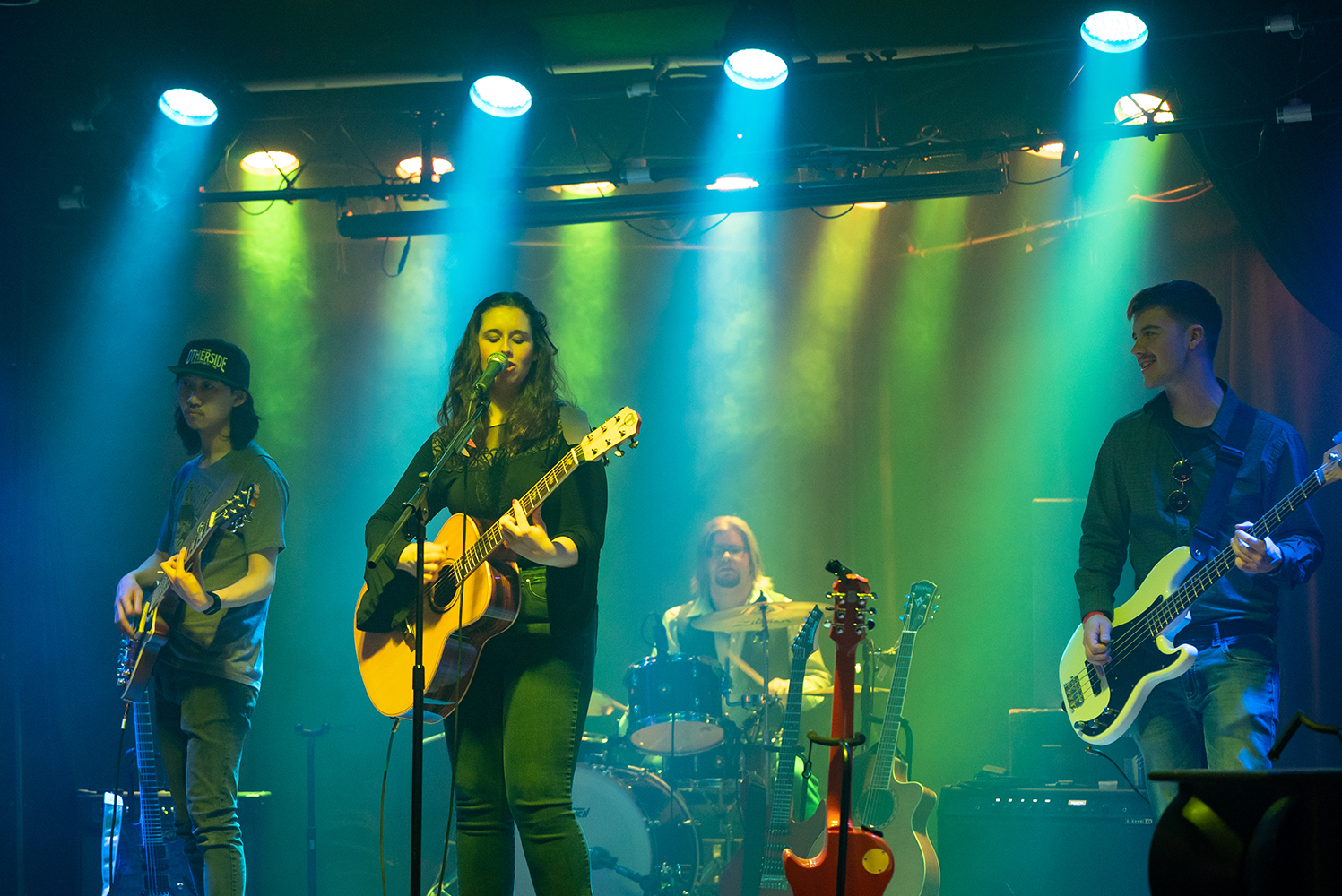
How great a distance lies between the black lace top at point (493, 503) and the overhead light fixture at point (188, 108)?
3331 mm

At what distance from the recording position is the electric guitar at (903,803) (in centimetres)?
473

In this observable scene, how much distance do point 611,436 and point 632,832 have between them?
2834 millimetres

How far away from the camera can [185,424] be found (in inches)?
181

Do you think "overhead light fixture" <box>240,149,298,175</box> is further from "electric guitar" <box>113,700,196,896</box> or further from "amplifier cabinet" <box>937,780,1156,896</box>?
"amplifier cabinet" <box>937,780,1156,896</box>

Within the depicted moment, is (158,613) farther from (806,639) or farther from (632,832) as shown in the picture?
(806,639)

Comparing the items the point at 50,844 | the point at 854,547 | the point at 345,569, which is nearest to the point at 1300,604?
the point at 854,547

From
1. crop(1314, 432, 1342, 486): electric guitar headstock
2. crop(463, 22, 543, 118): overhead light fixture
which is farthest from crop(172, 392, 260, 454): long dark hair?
crop(1314, 432, 1342, 486): electric guitar headstock

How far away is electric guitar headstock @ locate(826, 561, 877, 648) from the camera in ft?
11.7

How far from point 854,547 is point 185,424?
5443mm

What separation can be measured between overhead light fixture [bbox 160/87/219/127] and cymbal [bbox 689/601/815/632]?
3.87 m

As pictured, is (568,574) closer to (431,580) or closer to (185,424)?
(431,580)

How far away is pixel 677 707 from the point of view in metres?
5.79

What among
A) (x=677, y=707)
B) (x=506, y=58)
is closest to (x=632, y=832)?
(x=677, y=707)

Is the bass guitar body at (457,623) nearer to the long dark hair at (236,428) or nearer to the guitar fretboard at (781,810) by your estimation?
the long dark hair at (236,428)
